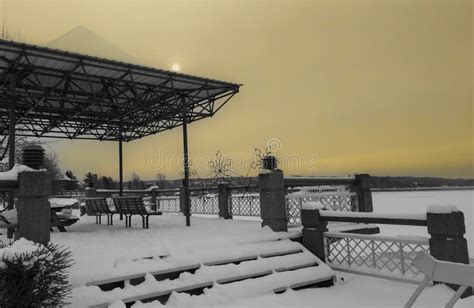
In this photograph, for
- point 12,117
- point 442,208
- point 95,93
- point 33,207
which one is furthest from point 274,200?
point 12,117

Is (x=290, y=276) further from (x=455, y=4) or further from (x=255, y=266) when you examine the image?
(x=455, y=4)

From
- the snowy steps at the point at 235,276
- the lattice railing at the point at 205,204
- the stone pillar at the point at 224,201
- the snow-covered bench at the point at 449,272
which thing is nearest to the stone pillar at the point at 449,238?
the snowy steps at the point at 235,276

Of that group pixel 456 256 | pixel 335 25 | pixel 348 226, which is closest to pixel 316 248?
pixel 348 226

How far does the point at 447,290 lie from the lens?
539 cm

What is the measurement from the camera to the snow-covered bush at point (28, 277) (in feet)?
11.5

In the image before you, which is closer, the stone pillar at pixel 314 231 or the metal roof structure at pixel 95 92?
the stone pillar at pixel 314 231

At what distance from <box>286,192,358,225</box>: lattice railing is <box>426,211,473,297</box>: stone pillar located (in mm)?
3271

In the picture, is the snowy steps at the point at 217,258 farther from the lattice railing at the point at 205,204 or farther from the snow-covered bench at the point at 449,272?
the lattice railing at the point at 205,204

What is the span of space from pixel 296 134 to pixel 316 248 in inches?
548

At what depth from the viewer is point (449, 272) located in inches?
118

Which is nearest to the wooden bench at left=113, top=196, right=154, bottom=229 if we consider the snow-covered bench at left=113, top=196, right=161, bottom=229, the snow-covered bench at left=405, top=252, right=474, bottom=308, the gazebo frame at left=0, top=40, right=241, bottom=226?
the snow-covered bench at left=113, top=196, right=161, bottom=229

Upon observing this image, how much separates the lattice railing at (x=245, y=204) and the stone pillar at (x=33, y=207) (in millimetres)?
6635

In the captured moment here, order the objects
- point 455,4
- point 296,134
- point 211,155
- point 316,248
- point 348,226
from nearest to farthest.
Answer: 1. point 316,248
2. point 348,226
3. point 455,4
4. point 211,155
5. point 296,134

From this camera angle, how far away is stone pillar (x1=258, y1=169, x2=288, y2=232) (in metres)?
7.76
